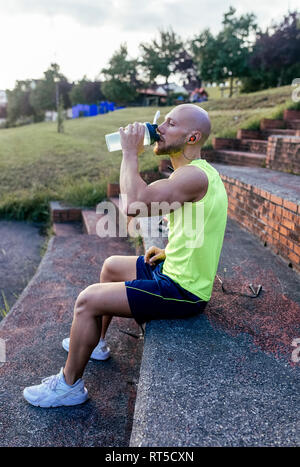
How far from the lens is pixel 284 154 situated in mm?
4785

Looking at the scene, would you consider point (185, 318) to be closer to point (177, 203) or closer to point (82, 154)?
point (177, 203)

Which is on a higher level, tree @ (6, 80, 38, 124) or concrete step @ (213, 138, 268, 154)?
tree @ (6, 80, 38, 124)

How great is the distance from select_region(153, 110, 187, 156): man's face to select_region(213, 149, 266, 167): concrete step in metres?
3.86

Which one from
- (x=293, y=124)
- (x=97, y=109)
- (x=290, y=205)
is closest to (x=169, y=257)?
(x=290, y=205)

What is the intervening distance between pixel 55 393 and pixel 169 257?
0.87 meters

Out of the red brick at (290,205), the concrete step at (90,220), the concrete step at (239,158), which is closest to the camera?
the red brick at (290,205)

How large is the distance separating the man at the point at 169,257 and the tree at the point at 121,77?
36.8m

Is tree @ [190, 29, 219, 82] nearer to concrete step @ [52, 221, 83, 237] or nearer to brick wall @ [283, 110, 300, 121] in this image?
brick wall @ [283, 110, 300, 121]

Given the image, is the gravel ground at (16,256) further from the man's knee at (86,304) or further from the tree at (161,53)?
the tree at (161,53)

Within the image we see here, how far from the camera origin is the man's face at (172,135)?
1.90 metres

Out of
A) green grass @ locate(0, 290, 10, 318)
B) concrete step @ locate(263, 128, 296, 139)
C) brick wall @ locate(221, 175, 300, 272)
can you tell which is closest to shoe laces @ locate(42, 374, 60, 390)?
green grass @ locate(0, 290, 10, 318)

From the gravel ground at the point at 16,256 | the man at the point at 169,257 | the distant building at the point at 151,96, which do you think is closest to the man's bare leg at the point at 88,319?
the man at the point at 169,257

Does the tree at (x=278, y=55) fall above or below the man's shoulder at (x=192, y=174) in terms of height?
above

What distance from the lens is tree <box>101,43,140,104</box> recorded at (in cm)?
3631
